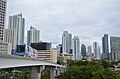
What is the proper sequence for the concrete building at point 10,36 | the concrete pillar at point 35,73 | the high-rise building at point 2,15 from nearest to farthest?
the concrete pillar at point 35,73, the high-rise building at point 2,15, the concrete building at point 10,36

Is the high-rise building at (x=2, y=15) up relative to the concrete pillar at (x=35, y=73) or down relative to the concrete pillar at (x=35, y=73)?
up

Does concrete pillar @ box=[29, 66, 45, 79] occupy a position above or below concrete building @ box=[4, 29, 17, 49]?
below

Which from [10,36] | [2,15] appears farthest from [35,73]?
[10,36]

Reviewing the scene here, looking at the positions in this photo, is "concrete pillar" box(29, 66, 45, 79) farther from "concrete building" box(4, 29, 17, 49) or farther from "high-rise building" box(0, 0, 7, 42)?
"concrete building" box(4, 29, 17, 49)

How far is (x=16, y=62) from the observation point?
2573 cm

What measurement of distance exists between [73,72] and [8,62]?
28058 millimetres

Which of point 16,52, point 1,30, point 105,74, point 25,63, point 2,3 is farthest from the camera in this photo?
point 2,3

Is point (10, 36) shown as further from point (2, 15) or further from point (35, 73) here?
point (35, 73)

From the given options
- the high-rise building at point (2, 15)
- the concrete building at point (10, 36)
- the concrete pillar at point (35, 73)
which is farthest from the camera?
the concrete building at point (10, 36)

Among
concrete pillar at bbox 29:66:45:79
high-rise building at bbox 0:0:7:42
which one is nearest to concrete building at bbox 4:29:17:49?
high-rise building at bbox 0:0:7:42

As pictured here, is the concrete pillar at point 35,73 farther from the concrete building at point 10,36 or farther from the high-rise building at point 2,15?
the concrete building at point 10,36

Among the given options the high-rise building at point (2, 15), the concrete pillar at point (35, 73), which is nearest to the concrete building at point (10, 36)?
the high-rise building at point (2, 15)

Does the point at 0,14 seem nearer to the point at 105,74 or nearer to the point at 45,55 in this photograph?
the point at 45,55

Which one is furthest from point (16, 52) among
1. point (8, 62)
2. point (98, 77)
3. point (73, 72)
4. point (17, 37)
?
point (17, 37)
